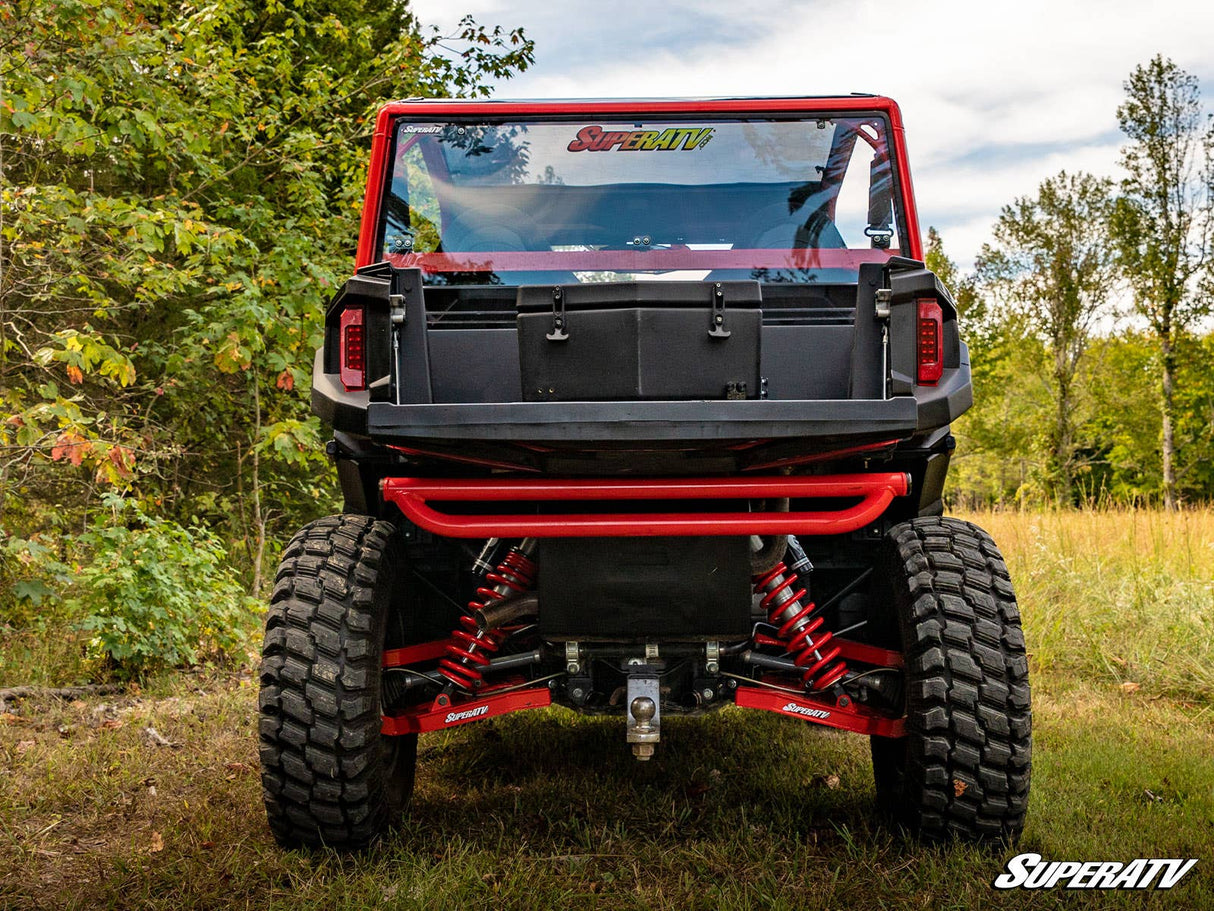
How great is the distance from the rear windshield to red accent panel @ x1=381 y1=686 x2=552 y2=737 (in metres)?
1.33

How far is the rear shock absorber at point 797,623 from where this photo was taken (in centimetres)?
308

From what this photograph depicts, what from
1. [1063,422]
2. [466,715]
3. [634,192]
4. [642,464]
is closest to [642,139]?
[634,192]

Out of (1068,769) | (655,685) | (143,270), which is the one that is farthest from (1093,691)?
(143,270)

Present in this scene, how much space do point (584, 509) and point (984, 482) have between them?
4428 cm

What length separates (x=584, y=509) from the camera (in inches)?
117

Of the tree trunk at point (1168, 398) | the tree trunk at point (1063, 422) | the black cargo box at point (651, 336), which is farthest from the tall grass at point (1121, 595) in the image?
the tree trunk at point (1063, 422)

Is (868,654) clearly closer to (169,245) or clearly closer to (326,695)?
(326,695)

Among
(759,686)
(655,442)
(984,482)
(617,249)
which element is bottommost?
(984,482)

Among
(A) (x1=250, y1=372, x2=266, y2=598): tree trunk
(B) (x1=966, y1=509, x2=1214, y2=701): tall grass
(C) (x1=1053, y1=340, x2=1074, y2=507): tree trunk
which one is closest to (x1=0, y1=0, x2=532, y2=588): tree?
(A) (x1=250, y1=372, x2=266, y2=598): tree trunk

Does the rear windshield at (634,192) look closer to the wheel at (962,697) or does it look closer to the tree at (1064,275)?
the wheel at (962,697)

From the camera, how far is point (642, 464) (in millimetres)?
2674

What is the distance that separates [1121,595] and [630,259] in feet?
15.5

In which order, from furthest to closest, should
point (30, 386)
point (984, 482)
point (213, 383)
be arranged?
1. point (984, 482)
2. point (213, 383)
3. point (30, 386)

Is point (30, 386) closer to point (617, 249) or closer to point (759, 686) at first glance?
point (617, 249)
